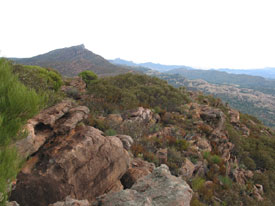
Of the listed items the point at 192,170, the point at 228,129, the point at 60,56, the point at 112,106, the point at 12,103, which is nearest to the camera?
the point at 12,103

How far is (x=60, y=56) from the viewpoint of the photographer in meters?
147

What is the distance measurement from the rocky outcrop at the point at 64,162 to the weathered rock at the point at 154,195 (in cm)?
86

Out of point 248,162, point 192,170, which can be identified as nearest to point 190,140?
point 192,170

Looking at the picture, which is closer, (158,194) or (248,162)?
(158,194)

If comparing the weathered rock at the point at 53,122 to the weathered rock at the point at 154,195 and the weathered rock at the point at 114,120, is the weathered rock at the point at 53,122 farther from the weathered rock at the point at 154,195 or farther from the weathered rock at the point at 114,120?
the weathered rock at the point at 114,120

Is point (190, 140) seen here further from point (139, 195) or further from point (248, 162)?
point (139, 195)

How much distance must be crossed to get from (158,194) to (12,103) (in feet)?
10.4

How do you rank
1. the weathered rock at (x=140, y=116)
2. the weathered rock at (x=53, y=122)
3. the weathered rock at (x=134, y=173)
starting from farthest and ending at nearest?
the weathered rock at (x=140, y=116) → the weathered rock at (x=134, y=173) → the weathered rock at (x=53, y=122)

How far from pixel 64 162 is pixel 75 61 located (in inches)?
5207

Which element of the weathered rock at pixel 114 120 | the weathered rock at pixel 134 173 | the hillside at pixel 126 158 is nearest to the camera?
the hillside at pixel 126 158

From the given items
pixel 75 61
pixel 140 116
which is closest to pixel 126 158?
pixel 140 116

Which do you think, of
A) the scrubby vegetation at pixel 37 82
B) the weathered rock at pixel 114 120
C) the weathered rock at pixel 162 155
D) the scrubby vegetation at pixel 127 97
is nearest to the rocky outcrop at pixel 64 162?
the scrubby vegetation at pixel 37 82

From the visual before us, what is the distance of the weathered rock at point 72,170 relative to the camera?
3781mm

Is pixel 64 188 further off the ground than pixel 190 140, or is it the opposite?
pixel 64 188
